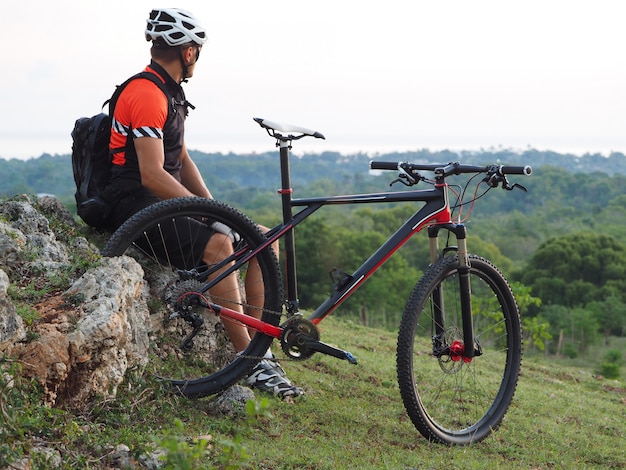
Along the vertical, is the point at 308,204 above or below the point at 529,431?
above

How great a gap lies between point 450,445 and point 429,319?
2.39ft

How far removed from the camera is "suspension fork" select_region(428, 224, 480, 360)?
4668 millimetres

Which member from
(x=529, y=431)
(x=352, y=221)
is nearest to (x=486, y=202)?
(x=352, y=221)

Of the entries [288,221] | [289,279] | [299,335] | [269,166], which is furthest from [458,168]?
[269,166]

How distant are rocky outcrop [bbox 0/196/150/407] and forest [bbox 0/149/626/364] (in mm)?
892

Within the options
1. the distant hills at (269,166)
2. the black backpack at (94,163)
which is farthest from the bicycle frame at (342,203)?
the distant hills at (269,166)

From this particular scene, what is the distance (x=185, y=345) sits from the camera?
462 centimetres

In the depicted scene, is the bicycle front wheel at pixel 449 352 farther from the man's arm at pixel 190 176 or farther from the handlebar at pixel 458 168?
the man's arm at pixel 190 176

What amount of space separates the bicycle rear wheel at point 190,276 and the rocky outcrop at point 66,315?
0.22 metres

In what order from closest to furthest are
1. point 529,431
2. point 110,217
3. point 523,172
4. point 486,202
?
point 523,172 < point 110,217 < point 529,431 < point 486,202

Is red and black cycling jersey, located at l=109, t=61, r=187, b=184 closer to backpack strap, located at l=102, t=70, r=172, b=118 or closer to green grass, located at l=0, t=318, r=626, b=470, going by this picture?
backpack strap, located at l=102, t=70, r=172, b=118

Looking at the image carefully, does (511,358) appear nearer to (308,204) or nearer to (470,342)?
(470,342)

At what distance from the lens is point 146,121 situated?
4488 mm

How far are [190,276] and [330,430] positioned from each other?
1180mm
